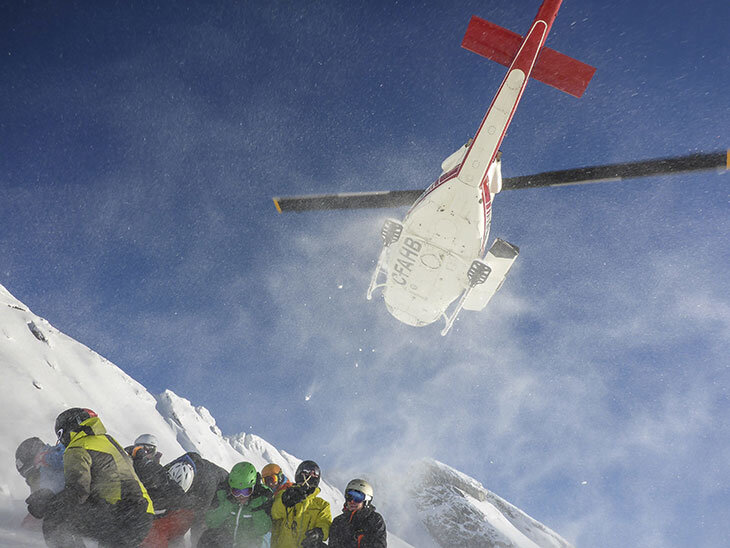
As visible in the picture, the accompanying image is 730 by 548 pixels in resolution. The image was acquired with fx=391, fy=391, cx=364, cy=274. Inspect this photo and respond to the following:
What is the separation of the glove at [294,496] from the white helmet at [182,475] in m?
1.26

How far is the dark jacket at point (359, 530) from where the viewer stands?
389 cm

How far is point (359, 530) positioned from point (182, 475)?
229 centimetres

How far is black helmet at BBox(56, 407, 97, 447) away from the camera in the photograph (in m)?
3.71

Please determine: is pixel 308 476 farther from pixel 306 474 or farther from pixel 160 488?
pixel 160 488

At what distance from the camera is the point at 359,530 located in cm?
396

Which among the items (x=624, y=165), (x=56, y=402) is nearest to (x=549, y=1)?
(x=624, y=165)

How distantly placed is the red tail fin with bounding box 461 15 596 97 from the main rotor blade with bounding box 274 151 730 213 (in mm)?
2279

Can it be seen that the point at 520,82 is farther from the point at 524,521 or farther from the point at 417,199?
the point at 524,521

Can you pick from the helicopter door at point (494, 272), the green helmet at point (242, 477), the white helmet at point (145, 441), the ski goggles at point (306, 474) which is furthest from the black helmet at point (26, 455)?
the helicopter door at point (494, 272)

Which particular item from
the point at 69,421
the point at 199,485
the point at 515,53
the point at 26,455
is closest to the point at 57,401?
the point at 26,455

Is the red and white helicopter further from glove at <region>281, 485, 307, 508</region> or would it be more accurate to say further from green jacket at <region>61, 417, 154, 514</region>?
green jacket at <region>61, 417, 154, 514</region>

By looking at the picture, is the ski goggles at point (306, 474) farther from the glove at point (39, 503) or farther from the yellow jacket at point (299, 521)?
the glove at point (39, 503)

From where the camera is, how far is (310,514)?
4.44 metres

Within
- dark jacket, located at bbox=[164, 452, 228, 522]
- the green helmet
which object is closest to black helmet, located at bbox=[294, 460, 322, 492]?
the green helmet
